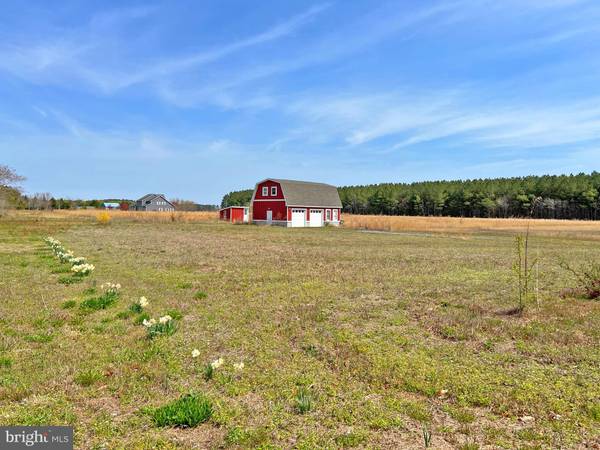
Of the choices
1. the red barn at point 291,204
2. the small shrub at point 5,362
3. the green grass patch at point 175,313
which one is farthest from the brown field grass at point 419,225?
the small shrub at point 5,362

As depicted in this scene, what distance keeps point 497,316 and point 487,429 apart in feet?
14.6

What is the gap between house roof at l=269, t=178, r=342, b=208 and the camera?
46.1 m

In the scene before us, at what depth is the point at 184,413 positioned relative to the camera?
146 inches

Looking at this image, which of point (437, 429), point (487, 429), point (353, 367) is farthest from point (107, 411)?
point (487, 429)

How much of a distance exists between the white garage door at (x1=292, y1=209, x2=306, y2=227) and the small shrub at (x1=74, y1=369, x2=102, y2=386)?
41481 millimetres

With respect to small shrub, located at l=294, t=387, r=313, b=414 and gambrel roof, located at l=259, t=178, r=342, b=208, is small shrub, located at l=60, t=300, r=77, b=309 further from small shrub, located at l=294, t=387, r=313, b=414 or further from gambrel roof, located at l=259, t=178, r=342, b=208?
gambrel roof, located at l=259, t=178, r=342, b=208

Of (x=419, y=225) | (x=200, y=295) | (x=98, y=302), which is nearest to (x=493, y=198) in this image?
(x=419, y=225)

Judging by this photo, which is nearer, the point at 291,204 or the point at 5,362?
the point at 5,362

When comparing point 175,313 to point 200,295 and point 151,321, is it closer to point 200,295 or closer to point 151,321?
point 151,321

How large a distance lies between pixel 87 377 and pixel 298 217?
42533 millimetres

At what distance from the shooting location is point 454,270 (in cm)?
1369

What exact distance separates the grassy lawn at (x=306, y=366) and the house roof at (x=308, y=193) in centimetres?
3603

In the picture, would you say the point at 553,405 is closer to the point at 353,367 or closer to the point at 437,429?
the point at 437,429

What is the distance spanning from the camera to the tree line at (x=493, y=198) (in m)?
90.1
